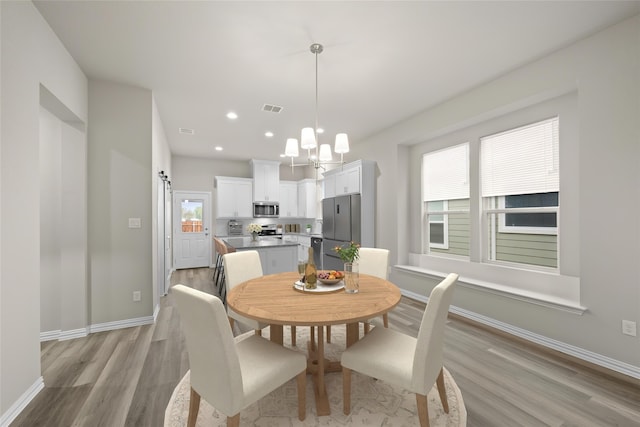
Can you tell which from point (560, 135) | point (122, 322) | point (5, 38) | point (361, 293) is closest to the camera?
point (5, 38)

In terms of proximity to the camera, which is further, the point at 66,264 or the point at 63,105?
the point at 66,264

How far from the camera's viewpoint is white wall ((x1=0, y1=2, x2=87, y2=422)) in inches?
66.6

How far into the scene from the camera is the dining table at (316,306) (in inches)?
59.2

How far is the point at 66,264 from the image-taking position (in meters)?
2.86

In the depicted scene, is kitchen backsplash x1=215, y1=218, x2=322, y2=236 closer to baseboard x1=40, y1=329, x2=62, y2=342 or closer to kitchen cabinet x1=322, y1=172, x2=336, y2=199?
kitchen cabinet x1=322, y1=172, x2=336, y2=199

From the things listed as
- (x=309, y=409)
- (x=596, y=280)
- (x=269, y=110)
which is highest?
(x=269, y=110)

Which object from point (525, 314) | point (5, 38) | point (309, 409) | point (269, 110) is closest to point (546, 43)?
point (525, 314)

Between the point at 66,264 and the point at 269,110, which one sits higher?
the point at 269,110

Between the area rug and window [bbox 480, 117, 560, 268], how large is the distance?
189cm

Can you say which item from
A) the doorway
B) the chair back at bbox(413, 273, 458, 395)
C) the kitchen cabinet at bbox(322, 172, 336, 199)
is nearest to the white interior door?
the doorway

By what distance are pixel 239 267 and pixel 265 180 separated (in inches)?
190

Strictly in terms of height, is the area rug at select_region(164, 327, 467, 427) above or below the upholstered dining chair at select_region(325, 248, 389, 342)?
below

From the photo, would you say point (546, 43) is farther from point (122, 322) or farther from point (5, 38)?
point (122, 322)

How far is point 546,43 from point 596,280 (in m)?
2.10
